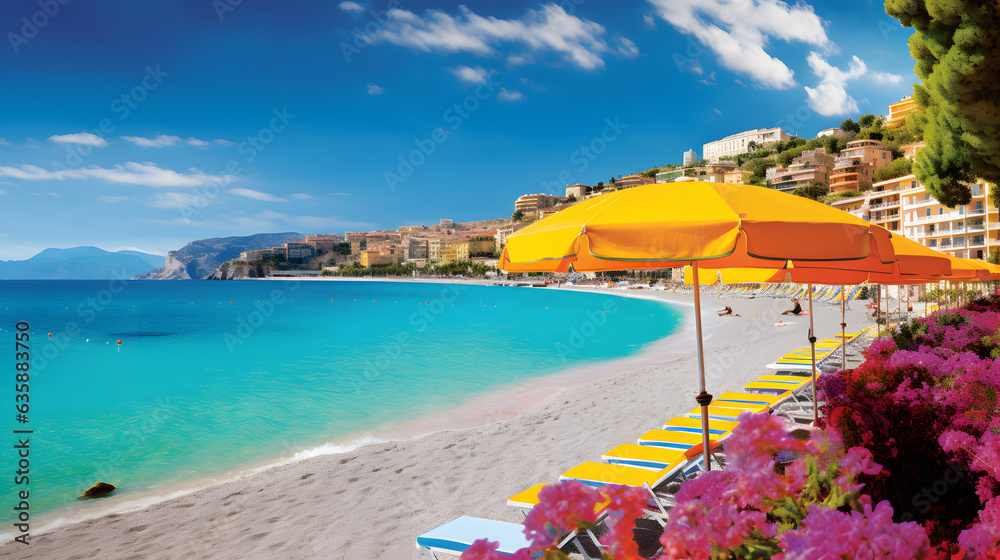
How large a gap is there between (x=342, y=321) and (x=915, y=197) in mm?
49333

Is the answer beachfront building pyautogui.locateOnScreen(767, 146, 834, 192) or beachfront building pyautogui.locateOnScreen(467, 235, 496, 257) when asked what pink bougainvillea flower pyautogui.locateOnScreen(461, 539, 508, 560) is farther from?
beachfront building pyautogui.locateOnScreen(467, 235, 496, 257)

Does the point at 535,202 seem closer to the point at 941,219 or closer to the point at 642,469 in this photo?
the point at 941,219

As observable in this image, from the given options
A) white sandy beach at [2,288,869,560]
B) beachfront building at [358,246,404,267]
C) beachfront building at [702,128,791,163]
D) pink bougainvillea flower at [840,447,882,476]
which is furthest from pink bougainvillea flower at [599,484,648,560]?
beachfront building at [358,246,404,267]

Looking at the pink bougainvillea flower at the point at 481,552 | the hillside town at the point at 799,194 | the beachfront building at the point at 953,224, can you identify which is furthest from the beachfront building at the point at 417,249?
the pink bougainvillea flower at the point at 481,552

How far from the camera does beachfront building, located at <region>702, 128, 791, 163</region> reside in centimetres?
12588

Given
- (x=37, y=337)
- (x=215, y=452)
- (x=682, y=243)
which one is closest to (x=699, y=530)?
(x=682, y=243)

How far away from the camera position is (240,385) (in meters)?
15.1

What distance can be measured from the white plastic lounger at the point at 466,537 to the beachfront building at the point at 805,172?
300ft

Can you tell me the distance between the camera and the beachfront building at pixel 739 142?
12588 centimetres

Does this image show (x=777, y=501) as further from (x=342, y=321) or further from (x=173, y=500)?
(x=342, y=321)

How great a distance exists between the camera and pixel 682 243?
2.45 meters

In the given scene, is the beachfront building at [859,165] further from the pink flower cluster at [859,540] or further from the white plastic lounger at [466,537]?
the pink flower cluster at [859,540]

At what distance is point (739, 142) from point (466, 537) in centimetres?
14846

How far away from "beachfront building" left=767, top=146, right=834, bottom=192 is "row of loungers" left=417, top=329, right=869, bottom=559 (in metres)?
87.5
